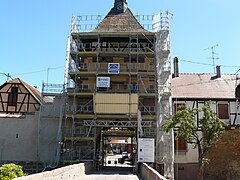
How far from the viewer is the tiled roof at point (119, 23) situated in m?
30.3

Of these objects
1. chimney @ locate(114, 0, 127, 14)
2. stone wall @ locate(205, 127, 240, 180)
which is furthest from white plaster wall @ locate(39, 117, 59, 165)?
chimney @ locate(114, 0, 127, 14)

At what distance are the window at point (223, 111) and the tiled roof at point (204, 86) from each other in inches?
32.3

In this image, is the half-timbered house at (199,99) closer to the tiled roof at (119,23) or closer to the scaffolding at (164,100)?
the scaffolding at (164,100)

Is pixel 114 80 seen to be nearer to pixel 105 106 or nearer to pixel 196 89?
pixel 105 106

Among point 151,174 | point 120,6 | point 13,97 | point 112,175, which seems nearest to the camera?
point 151,174

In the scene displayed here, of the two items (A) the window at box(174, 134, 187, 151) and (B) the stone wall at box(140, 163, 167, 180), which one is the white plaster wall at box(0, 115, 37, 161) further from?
(B) the stone wall at box(140, 163, 167, 180)

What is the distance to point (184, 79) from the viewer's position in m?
32.1

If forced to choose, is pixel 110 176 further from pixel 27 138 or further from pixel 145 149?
pixel 27 138

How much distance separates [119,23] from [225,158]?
16328 millimetres

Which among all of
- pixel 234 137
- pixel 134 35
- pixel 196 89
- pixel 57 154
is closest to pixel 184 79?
pixel 196 89

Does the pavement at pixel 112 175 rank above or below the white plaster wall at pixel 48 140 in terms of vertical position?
below

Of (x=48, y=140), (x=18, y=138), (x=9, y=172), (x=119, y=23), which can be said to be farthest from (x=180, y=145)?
(x=9, y=172)

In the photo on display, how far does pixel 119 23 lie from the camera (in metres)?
31.9

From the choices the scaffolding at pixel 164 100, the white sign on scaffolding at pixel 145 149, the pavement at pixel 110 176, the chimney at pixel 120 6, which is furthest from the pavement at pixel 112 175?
the chimney at pixel 120 6
